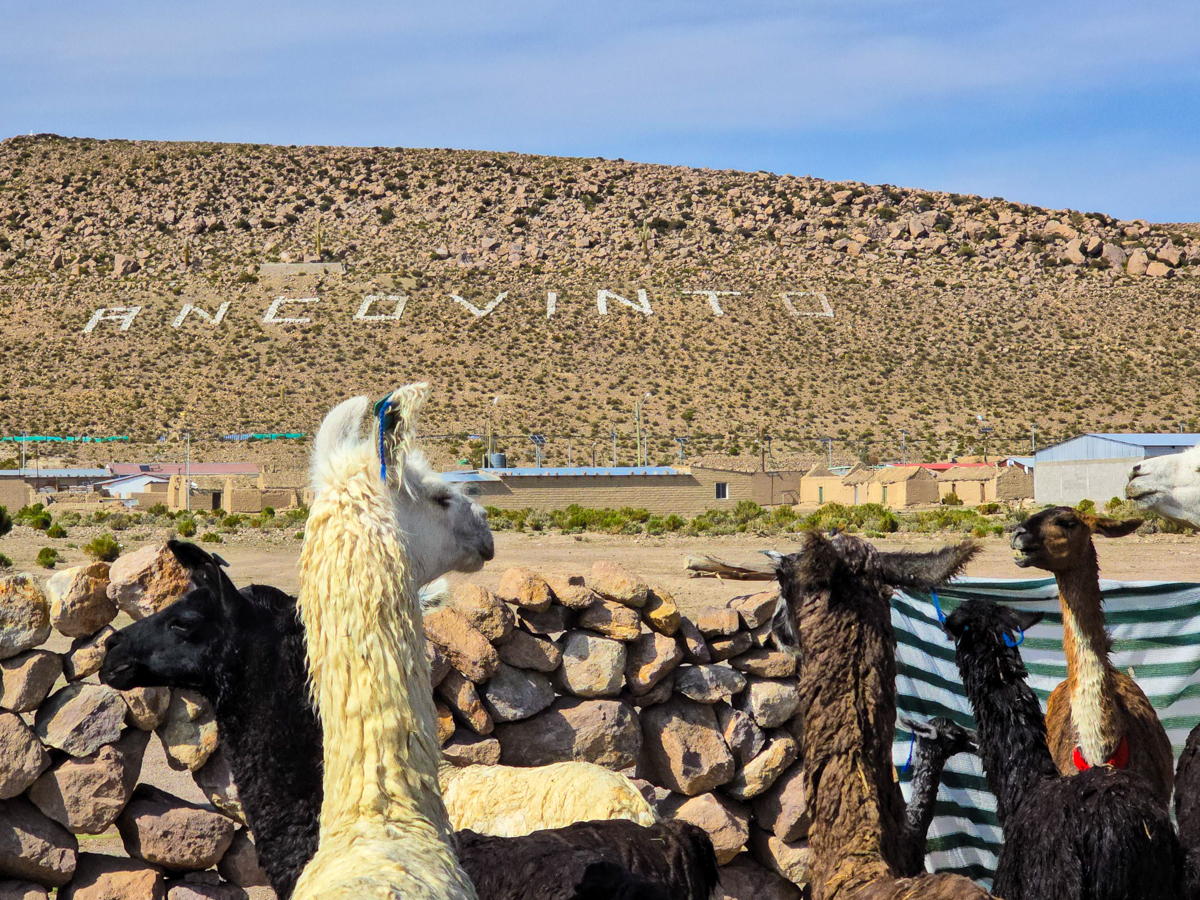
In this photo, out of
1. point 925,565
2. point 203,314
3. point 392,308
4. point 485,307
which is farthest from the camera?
point 485,307

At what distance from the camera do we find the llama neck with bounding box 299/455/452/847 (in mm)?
2420

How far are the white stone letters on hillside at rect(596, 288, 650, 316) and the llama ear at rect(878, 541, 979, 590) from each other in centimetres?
6283

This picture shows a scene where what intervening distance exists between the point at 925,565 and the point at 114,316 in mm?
69113

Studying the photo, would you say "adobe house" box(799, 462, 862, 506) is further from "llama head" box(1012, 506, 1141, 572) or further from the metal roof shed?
"llama head" box(1012, 506, 1141, 572)

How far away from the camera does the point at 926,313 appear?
217 feet

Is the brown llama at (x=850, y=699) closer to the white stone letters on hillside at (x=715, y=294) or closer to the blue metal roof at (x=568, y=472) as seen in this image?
the blue metal roof at (x=568, y=472)

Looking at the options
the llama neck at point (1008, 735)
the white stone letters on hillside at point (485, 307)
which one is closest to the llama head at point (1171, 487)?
the llama neck at point (1008, 735)

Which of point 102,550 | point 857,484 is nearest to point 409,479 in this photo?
point 102,550

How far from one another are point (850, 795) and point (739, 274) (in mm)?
71999

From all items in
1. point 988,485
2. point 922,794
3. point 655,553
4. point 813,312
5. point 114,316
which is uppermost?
point 813,312

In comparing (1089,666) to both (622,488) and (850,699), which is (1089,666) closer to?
(850,699)

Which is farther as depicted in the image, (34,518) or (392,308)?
(392,308)

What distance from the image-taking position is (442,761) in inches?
146

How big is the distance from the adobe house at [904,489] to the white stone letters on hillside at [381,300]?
32.6 meters
